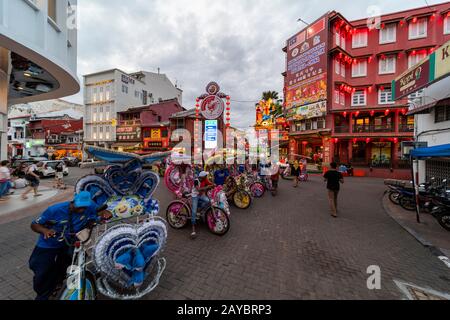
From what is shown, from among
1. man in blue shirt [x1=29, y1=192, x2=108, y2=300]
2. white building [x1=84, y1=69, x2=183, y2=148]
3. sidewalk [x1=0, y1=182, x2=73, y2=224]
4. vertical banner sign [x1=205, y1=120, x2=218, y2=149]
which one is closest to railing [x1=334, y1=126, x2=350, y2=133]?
vertical banner sign [x1=205, y1=120, x2=218, y2=149]

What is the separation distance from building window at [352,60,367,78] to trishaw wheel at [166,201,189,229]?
84.1 ft

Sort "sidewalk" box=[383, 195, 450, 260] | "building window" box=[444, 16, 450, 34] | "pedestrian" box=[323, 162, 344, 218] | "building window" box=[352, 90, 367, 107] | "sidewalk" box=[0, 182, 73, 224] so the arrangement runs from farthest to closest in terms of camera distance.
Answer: "building window" box=[352, 90, 367, 107], "building window" box=[444, 16, 450, 34], "pedestrian" box=[323, 162, 344, 218], "sidewalk" box=[0, 182, 73, 224], "sidewalk" box=[383, 195, 450, 260]

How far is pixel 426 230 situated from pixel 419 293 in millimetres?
3731

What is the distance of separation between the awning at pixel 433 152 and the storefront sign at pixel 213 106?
1006 centimetres

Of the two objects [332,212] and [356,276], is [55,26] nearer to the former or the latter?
[356,276]

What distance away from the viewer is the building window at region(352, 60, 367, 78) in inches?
830

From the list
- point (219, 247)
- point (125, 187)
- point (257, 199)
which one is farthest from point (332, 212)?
point (125, 187)

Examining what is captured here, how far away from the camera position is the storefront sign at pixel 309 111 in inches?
783

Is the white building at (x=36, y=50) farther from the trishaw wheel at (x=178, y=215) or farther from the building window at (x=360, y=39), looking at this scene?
the building window at (x=360, y=39)

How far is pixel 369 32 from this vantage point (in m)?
20.8

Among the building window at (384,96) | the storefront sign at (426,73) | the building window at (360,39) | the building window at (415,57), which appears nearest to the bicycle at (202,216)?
the storefront sign at (426,73)

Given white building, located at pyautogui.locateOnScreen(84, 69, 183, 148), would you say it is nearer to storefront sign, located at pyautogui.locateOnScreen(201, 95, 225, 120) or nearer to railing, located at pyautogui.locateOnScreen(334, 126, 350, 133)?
storefront sign, located at pyautogui.locateOnScreen(201, 95, 225, 120)

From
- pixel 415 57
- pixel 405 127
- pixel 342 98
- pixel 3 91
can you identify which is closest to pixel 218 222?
pixel 3 91

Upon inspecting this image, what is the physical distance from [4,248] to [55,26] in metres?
8.24
